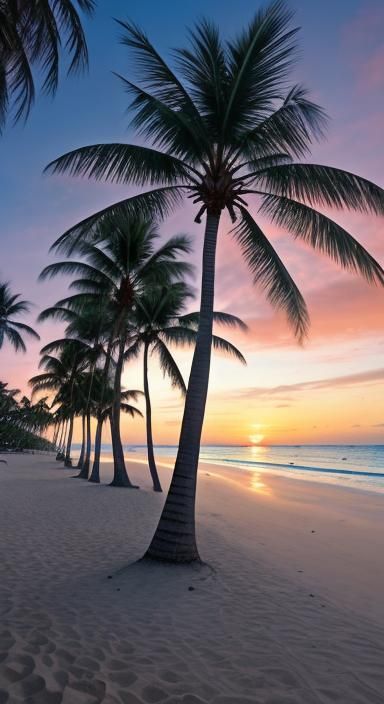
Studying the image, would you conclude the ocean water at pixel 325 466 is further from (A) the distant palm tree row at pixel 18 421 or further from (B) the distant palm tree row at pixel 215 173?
(B) the distant palm tree row at pixel 215 173

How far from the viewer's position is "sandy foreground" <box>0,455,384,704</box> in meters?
3.31

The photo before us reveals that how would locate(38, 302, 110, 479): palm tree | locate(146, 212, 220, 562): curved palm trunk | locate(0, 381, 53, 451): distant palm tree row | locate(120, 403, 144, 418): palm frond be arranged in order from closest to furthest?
locate(146, 212, 220, 562): curved palm trunk → locate(38, 302, 110, 479): palm tree → locate(120, 403, 144, 418): palm frond → locate(0, 381, 53, 451): distant palm tree row

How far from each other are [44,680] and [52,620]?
130cm

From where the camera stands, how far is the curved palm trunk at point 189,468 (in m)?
6.78

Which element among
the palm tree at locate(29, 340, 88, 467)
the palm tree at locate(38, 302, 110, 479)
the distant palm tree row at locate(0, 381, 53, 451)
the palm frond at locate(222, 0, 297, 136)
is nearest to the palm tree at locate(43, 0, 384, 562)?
the palm frond at locate(222, 0, 297, 136)

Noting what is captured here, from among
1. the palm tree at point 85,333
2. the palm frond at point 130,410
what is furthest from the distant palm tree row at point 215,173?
the palm frond at point 130,410

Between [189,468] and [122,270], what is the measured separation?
1228 centimetres

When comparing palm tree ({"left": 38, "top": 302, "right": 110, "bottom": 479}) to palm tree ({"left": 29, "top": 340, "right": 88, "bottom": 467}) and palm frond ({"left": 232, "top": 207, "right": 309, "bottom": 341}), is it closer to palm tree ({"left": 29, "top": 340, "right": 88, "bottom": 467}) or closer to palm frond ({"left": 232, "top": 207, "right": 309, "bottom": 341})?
palm tree ({"left": 29, "top": 340, "right": 88, "bottom": 467})

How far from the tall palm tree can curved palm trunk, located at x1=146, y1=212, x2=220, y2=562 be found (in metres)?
10.2

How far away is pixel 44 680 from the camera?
3174 millimetres

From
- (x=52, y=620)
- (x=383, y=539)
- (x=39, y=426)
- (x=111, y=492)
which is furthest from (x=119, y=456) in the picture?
(x=39, y=426)

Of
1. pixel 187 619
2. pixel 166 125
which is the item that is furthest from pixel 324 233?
pixel 187 619

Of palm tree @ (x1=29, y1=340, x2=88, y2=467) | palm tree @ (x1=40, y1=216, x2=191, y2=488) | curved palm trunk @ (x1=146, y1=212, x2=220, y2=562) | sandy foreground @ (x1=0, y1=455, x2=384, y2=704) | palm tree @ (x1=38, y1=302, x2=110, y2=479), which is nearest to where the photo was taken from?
sandy foreground @ (x1=0, y1=455, x2=384, y2=704)

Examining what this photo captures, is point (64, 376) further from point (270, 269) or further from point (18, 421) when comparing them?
point (270, 269)
